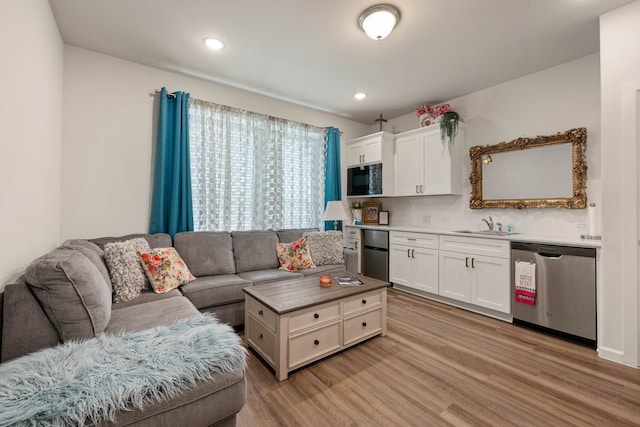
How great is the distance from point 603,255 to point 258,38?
3.46 m

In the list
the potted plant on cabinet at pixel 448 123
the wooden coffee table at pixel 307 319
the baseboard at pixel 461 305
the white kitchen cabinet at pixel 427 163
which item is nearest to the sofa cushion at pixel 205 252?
the wooden coffee table at pixel 307 319

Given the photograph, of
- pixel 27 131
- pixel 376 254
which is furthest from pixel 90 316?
pixel 376 254

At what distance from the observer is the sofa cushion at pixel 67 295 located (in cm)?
133

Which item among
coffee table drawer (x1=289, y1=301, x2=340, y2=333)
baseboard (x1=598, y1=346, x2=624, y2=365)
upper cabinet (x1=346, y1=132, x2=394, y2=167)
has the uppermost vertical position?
upper cabinet (x1=346, y1=132, x2=394, y2=167)

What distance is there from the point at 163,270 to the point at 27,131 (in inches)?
52.3

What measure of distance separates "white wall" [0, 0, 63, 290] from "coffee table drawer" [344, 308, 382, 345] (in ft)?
7.12

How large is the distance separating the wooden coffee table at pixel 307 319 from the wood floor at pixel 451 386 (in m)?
0.10

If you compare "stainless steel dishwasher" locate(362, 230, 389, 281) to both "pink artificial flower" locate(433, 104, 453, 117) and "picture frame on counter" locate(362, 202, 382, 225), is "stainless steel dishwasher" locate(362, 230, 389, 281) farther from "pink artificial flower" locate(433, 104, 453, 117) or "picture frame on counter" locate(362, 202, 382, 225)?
"pink artificial flower" locate(433, 104, 453, 117)

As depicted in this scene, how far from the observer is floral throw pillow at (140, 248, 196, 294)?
2.38 meters

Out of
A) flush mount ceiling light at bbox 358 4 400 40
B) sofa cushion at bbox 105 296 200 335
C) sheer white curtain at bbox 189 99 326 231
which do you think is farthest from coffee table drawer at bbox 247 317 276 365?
flush mount ceiling light at bbox 358 4 400 40

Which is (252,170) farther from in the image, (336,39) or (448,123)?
(448,123)

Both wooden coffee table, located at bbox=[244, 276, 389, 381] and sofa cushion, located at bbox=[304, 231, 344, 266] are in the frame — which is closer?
wooden coffee table, located at bbox=[244, 276, 389, 381]

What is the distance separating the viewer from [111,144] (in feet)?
9.28

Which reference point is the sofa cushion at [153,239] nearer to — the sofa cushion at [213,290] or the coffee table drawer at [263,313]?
the sofa cushion at [213,290]
